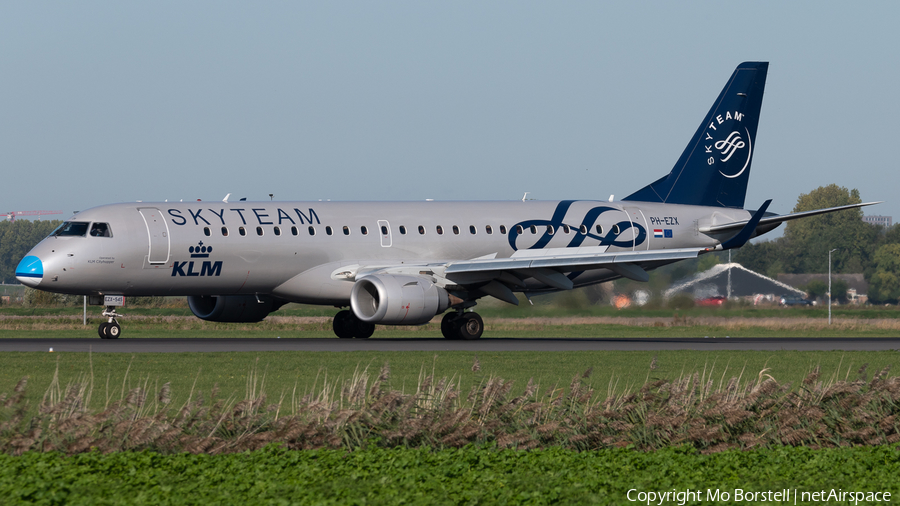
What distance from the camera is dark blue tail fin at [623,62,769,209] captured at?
39719 mm

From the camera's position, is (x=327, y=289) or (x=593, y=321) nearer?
(x=327, y=289)

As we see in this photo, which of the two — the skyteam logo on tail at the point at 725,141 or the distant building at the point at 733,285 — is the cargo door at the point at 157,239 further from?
the distant building at the point at 733,285

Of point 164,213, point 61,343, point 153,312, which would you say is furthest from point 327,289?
point 153,312

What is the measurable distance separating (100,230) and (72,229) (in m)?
0.79

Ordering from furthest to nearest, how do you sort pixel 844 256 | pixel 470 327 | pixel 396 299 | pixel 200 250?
pixel 844 256, pixel 470 327, pixel 200 250, pixel 396 299

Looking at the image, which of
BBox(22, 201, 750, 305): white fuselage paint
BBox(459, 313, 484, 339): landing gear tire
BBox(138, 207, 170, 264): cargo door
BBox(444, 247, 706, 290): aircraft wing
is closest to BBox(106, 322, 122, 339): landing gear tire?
BBox(22, 201, 750, 305): white fuselage paint

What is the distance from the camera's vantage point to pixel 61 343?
2833cm

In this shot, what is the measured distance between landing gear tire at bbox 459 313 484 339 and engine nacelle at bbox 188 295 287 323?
562cm

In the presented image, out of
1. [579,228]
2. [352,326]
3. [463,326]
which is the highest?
[579,228]

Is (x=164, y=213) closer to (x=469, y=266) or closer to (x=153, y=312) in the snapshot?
(x=469, y=266)

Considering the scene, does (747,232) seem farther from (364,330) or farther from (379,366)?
(379,366)

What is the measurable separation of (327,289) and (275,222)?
8.06 feet

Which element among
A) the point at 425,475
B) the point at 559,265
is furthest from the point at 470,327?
the point at 425,475

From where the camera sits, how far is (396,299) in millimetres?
30031
